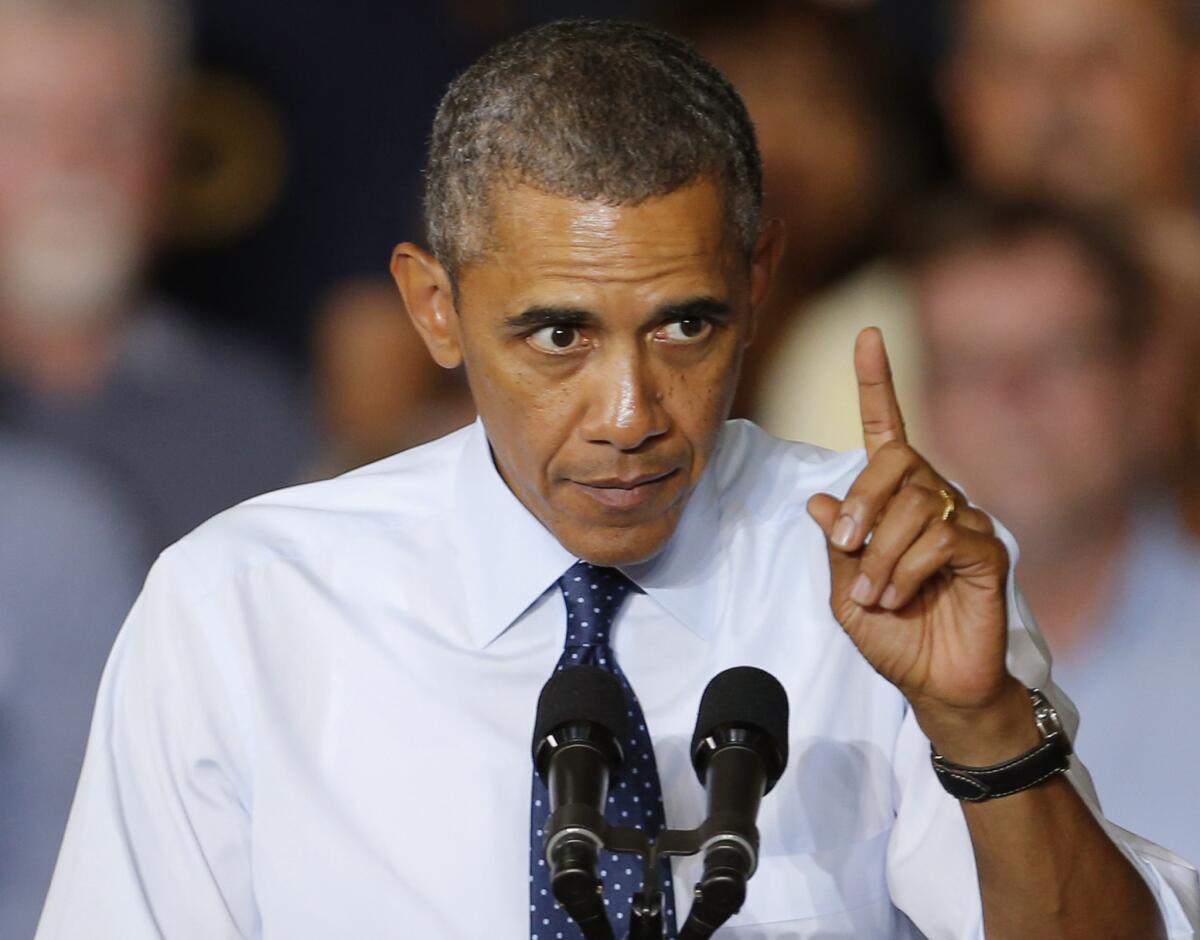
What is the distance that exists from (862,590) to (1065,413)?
2.34m

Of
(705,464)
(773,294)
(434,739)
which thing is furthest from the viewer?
(773,294)

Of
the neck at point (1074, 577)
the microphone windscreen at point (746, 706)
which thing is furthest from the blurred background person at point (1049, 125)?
the microphone windscreen at point (746, 706)

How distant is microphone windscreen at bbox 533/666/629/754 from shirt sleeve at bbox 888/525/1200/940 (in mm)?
524

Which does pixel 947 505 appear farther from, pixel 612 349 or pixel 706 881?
pixel 706 881

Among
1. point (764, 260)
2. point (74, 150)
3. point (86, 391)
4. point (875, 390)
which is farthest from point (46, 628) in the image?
point (875, 390)

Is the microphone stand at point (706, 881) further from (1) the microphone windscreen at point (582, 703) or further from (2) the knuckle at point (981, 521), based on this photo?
(2) the knuckle at point (981, 521)

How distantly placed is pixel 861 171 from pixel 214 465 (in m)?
1.60

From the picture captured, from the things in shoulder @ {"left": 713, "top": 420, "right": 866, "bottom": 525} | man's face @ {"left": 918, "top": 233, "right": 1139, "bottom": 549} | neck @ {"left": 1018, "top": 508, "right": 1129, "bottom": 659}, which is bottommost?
shoulder @ {"left": 713, "top": 420, "right": 866, "bottom": 525}

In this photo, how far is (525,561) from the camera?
1.94 m

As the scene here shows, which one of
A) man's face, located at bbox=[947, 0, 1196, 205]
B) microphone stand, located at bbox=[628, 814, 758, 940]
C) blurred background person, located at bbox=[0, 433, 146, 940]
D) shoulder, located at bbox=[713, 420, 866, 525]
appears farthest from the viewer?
man's face, located at bbox=[947, 0, 1196, 205]

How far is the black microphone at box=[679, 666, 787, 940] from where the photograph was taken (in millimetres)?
1219

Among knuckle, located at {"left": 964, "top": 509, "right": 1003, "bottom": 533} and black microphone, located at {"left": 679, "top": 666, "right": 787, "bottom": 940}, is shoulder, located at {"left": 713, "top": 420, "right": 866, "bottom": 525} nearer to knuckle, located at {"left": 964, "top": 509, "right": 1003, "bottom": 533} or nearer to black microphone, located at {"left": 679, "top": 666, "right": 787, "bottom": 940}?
knuckle, located at {"left": 964, "top": 509, "right": 1003, "bottom": 533}

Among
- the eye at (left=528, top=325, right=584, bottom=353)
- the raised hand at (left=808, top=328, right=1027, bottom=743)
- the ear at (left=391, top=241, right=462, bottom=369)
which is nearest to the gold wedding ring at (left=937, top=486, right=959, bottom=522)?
the raised hand at (left=808, top=328, right=1027, bottom=743)

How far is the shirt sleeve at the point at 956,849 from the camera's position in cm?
175
